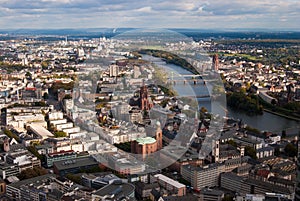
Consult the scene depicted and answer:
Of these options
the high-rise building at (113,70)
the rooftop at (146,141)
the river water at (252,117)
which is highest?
the high-rise building at (113,70)

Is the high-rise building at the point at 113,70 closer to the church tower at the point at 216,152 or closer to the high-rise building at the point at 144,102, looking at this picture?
the high-rise building at the point at 144,102

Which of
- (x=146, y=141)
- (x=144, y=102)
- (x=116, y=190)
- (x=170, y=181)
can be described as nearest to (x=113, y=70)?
(x=144, y=102)

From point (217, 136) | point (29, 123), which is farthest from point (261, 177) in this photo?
point (29, 123)

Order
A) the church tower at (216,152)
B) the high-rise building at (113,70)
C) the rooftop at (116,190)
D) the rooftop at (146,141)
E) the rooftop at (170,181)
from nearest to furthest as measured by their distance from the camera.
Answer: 1. the rooftop at (116,190)
2. the rooftop at (170,181)
3. the rooftop at (146,141)
4. the church tower at (216,152)
5. the high-rise building at (113,70)

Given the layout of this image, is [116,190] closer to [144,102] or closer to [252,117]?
[144,102]

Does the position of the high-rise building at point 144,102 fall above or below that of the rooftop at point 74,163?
above

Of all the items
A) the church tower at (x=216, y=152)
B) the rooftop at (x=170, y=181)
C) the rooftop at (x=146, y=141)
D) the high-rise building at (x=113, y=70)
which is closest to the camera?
the rooftop at (x=170, y=181)

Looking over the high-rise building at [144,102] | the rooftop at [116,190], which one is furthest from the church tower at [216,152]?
the high-rise building at [144,102]

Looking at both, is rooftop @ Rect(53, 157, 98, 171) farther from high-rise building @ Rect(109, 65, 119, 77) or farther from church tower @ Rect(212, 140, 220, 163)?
high-rise building @ Rect(109, 65, 119, 77)

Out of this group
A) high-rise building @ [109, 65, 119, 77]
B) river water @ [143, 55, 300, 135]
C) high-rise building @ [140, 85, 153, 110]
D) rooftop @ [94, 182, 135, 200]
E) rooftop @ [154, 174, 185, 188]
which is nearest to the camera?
rooftop @ [94, 182, 135, 200]

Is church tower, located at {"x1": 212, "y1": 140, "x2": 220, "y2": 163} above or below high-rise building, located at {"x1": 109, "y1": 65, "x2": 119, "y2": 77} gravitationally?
below

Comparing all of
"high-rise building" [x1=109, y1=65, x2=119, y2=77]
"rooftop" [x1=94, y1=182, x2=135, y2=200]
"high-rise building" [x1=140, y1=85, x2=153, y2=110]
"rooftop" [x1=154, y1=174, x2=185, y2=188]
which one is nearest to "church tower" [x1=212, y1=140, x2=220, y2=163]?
"rooftop" [x1=154, y1=174, x2=185, y2=188]

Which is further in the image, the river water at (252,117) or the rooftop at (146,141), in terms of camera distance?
the river water at (252,117)
